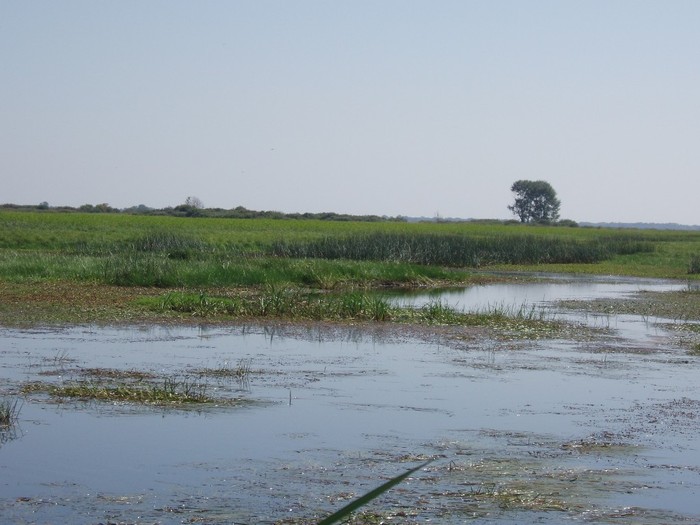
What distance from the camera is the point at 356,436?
1123 centimetres

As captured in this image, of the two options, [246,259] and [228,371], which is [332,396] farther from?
[246,259]

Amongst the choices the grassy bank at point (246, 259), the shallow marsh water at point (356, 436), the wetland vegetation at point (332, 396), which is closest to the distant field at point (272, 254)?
the grassy bank at point (246, 259)

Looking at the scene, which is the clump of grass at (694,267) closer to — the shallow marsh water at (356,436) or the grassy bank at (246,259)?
the grassy bank at (246,259)

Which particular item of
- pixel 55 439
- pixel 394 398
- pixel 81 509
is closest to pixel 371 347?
pixel 394 398

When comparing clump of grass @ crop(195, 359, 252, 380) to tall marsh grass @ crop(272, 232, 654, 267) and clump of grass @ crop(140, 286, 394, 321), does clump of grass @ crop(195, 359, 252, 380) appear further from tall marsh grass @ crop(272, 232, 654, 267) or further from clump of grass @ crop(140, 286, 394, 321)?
tall marsh grass @ crop(272, 232, 654, 267)

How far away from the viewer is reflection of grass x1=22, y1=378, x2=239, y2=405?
12414 millimetres

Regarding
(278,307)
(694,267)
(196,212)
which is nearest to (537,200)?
(196,212)

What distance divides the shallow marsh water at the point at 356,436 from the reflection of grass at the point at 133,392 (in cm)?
29

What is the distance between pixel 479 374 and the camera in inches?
624

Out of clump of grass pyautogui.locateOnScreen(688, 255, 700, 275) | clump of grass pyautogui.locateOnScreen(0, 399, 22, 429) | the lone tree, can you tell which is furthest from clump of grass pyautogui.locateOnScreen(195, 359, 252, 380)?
the lone tree

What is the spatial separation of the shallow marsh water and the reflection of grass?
29cm

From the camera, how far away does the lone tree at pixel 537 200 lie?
13275 cm

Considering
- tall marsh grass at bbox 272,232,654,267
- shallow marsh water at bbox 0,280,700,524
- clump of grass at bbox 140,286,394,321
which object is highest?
tall marsh grass at bbox 272,232,654,267

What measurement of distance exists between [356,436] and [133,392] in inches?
121
